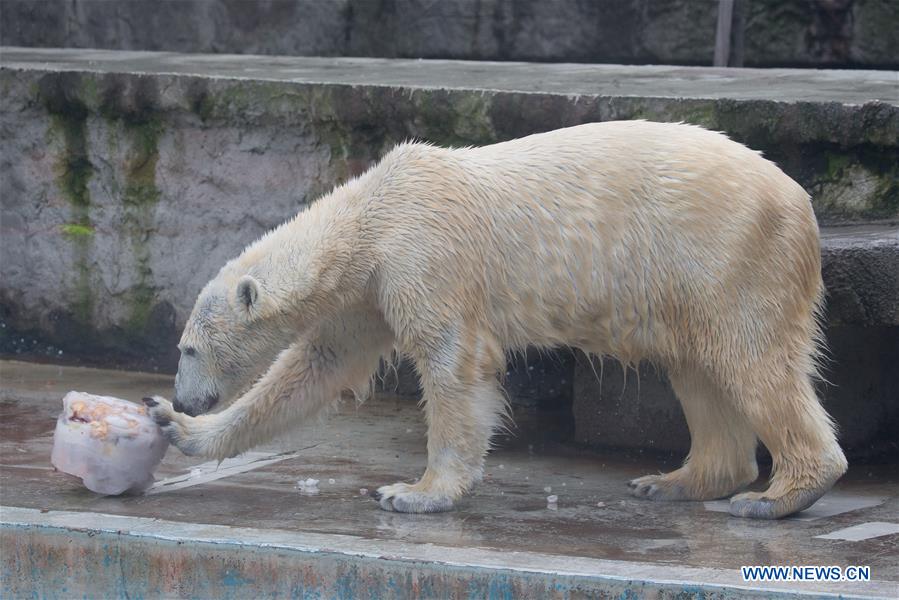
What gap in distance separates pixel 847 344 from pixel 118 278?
3.15 metres

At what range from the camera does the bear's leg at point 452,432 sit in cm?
380

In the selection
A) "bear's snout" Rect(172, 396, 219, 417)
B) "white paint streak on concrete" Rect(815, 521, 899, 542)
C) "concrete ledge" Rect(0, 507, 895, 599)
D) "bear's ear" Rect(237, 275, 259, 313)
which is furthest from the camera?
"bear's snout" Rect(172, 396, 219, 417)

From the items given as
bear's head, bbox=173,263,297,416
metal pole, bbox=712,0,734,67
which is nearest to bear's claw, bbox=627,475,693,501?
bear's head, bbox=173,263,297,416

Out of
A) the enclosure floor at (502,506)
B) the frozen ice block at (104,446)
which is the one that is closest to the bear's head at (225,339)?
the frozen ice block at (104,446)

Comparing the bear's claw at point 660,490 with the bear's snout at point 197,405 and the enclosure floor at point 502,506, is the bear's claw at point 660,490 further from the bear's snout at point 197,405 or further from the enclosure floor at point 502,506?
the bear's snout at point 197,405

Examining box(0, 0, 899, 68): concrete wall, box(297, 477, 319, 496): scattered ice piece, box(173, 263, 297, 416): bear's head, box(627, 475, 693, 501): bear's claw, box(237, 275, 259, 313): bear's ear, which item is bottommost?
box(297, 477, 319, 496): scattered ice piece

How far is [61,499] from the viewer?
12.9 feet

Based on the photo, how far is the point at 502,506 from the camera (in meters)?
3.96

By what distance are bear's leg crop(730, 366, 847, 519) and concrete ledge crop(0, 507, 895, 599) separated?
27.3 inches

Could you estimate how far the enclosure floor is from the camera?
134 inches

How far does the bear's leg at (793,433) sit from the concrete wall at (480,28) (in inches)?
173

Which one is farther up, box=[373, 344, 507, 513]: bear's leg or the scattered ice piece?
box=[373, 344, 507, 513]: bear's leg

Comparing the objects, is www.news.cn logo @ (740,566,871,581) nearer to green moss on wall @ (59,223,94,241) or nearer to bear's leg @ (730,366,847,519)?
bear's leg @ (730,366,847,519)

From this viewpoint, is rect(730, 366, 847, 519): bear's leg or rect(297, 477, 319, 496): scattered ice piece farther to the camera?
rect(297, 477, 319, 496): scattered ice piece
